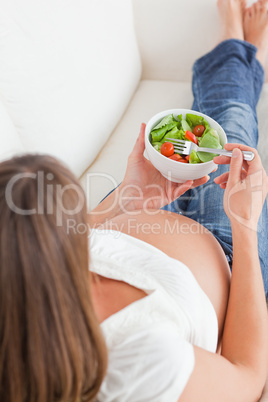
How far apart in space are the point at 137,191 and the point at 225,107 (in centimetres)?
40

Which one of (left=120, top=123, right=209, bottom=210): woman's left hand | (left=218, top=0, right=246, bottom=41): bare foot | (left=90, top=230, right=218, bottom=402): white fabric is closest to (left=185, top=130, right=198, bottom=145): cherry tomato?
(left=120, top=123, right=209, bottom=210): woman's left hand

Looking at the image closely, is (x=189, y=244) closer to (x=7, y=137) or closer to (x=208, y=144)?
(x=208, y=144)

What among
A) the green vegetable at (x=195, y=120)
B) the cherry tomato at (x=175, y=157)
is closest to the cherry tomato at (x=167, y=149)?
the cherry tomato at (x=175, y=157)

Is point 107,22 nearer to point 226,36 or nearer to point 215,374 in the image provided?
point 226,36

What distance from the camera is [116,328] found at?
54 cm

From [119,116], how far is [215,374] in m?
0.90

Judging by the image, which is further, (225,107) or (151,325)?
(225,107)

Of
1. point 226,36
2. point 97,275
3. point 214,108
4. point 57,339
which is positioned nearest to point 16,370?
point 57,339

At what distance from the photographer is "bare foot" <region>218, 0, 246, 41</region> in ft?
3.87

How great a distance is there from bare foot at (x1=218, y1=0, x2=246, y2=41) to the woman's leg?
0.05 m

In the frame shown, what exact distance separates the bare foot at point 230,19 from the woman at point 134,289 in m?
0.36

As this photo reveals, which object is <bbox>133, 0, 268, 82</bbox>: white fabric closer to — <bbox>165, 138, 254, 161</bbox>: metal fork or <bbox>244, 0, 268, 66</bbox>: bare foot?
<bbox>244, 0, 268, 66</bbox>: bare foot

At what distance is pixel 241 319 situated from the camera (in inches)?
26.3

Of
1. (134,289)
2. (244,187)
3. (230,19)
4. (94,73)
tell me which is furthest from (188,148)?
(230,19)
